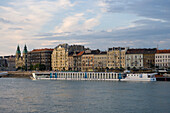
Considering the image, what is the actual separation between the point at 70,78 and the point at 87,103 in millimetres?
72453

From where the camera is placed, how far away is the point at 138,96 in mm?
61281

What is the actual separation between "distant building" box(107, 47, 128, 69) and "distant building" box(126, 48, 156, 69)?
257cm

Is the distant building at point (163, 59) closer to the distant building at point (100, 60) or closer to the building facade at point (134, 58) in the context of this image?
the building facade at point (134, 58)

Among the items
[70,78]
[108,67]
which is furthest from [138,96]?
[108,67]

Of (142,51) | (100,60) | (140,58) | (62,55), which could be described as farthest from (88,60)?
(142,51)

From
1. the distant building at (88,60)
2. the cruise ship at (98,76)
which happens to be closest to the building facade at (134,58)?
the distant building at (88,60)

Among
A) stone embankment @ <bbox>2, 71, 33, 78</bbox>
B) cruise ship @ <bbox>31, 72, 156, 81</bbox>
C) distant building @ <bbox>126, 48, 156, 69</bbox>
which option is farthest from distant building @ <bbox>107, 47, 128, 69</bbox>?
stone embankment @ <bbox>2, 71, 33, 78</bbox>

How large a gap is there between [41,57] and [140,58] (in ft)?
211

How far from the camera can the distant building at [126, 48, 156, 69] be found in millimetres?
136375

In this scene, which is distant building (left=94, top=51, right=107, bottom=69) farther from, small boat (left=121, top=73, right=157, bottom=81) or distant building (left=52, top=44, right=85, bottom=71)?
small boat (left=121, top=73, right=157, bottom=81)

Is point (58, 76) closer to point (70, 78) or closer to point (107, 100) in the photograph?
point (70, 78)

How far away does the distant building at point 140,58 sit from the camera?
136375mm

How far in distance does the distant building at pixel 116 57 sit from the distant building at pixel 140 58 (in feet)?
8.44

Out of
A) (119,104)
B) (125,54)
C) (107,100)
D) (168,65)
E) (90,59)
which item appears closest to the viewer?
(119,104)
